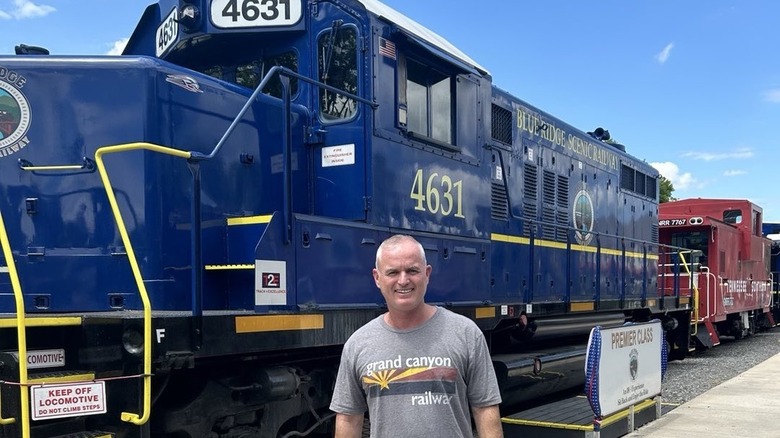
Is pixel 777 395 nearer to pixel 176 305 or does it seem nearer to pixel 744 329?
pixel 176 305

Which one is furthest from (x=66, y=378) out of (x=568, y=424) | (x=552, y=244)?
(x=552, y=244)

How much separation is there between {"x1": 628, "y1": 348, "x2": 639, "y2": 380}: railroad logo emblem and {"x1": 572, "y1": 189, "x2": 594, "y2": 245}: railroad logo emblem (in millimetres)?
2470

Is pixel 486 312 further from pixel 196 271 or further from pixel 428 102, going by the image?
pixel 196 271

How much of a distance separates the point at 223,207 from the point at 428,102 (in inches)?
79.6

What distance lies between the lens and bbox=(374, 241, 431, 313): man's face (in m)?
2.45

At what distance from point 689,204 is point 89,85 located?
1691 centimetres

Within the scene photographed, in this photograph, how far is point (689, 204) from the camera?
59.7ft

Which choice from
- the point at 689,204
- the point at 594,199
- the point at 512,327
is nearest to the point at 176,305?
the point at 512,327

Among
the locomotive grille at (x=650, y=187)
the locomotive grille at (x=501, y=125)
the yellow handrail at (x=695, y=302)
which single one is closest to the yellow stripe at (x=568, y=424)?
the locomotive grille at (x=501, y=125)

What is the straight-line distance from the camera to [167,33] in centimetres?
559

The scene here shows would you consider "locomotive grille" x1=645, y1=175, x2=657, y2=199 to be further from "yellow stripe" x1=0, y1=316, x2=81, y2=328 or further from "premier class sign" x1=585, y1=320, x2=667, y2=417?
"yellow stripe" x1=0, y1=316, x2=81, y2=328

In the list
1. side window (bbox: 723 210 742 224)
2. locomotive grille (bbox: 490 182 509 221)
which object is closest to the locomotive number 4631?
locomotive grille (bbox: 490 182 509 221)

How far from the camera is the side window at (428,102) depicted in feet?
18.4

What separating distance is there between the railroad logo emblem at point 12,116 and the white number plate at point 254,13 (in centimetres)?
152
